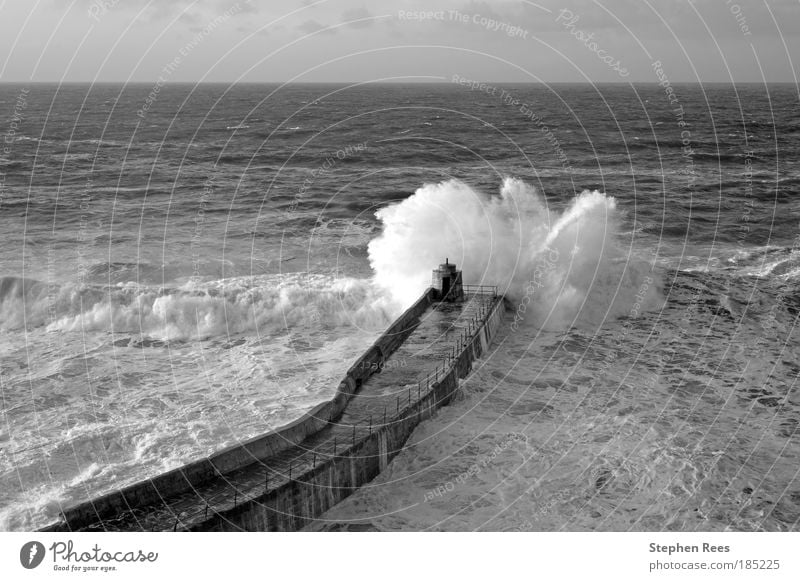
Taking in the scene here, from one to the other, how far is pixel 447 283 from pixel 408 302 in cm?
219

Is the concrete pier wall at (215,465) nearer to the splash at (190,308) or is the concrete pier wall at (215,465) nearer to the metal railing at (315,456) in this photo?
the metal railing at (315,456)

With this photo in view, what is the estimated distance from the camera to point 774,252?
46.6 metres

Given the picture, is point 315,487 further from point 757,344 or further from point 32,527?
point 757,344

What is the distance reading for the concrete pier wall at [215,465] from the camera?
17.4 m
